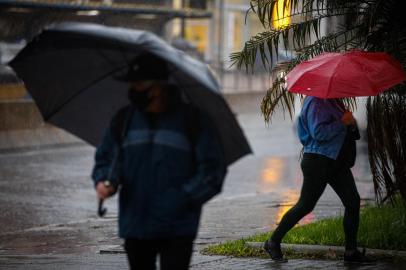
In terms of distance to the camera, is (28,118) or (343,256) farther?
(28,118)

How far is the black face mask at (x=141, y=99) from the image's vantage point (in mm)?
5586

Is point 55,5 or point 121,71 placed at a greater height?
point 121,71

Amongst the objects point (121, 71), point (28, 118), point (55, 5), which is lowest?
point (28, 118)

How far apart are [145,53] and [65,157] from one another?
15082 mm

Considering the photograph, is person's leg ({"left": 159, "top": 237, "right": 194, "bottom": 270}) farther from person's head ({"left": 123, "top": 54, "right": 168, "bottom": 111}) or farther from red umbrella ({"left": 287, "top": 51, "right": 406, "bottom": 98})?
red umbrella ({"left": 287, "top": 51, "right": 406, "bottom": 98})

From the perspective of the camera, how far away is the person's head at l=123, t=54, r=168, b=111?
18.4ft

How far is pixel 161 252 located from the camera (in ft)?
18.1

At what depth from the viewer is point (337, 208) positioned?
12750 millimetres

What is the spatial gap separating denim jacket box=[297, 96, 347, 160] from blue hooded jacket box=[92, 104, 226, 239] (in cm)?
293

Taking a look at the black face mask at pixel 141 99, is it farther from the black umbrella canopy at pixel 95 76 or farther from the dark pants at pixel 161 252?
the dark pants at pixel 161 252

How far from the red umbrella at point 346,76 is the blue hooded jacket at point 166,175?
2674 mm

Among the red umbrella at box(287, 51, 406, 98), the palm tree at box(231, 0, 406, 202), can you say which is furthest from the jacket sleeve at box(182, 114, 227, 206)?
the palm tree at box(231, 0, 406, 202)

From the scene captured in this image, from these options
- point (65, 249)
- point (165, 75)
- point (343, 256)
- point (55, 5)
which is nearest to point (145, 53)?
point (165, 75)

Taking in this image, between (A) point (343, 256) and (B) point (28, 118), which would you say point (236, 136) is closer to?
(A) point (343, 256)
